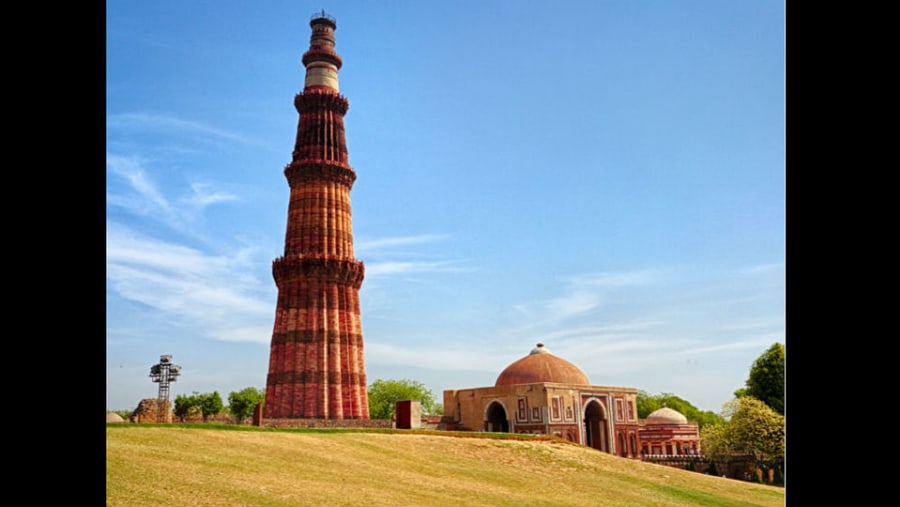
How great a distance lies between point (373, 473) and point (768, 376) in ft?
118

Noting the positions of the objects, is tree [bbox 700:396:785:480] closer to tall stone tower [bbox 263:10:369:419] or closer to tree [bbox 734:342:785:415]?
tree [bbox 734:342:785:415]

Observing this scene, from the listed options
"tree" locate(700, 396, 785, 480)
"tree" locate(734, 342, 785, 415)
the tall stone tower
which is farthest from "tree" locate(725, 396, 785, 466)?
the tall stone tower

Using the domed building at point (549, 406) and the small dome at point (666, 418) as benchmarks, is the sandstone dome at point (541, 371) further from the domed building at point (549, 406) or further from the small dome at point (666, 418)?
the small dome at point (666, 418)

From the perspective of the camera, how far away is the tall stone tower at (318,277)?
137ft

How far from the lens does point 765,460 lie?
1647 inches

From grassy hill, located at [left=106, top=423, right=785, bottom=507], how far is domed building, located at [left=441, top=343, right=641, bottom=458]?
14.1 m

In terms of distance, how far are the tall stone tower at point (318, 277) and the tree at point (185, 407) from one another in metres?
13.0

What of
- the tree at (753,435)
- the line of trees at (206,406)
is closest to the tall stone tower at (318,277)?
the line of trees at (206,406)

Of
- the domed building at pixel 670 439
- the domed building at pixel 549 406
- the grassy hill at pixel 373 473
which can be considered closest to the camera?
the grassy hill at pixel 373 473

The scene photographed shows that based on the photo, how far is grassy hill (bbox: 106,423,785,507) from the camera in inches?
602

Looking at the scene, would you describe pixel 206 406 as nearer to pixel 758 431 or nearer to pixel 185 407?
pixel 185 407

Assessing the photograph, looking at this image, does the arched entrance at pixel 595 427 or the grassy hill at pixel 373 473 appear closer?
the grassy hill at pixel 373 473
